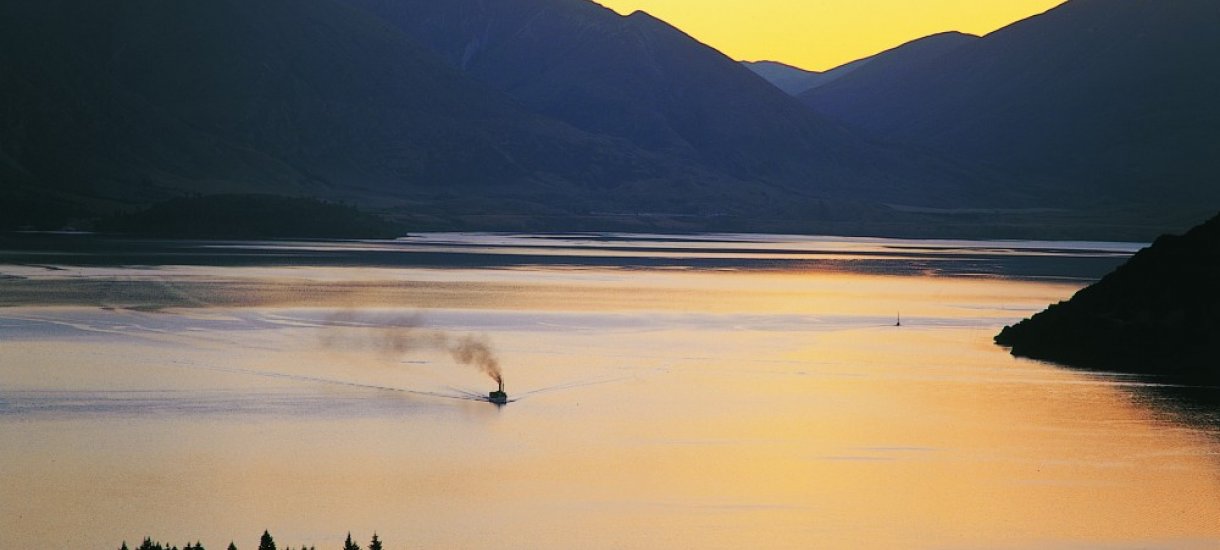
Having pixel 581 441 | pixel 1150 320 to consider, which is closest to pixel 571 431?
pixel 581 441

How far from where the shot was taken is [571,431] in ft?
188

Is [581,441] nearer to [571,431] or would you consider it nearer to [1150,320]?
[571,431]

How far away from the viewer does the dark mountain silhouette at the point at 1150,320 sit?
76625mm

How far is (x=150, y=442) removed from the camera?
52.5 meters

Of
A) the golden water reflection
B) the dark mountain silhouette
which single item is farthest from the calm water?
the dark mountain silhouette

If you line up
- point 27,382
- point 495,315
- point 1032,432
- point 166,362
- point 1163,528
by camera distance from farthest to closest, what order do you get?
1. point 495,315
2. point 166,362
3. point 27,382
4. point 1032,432
5. point 1163,528

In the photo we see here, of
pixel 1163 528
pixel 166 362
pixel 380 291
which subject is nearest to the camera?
pixel 1163 528

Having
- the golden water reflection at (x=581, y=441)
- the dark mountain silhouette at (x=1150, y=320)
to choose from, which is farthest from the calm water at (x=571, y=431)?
the dark mountain silhouette at (x=1150, y=320)

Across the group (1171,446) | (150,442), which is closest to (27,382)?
(150,442)

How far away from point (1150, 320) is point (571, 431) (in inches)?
1304

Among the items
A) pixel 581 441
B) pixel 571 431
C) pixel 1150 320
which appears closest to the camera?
pixel 581 441

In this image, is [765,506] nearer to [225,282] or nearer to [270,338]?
[270,338]

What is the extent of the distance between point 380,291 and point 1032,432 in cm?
6412

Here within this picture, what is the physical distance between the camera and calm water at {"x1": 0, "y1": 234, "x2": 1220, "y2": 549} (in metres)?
43.4
